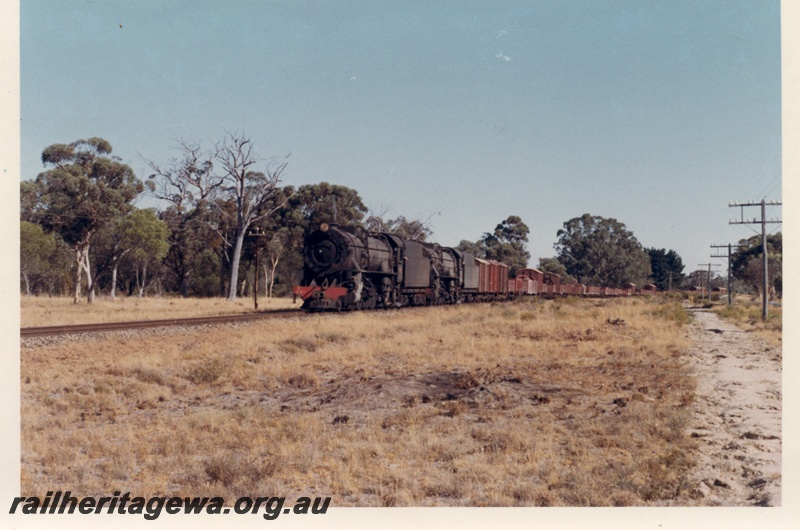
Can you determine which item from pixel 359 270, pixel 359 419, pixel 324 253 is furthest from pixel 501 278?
pixel 359 419

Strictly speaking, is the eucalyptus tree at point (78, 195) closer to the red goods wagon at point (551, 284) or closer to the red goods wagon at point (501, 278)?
the red goods wagon at point (501, 278)

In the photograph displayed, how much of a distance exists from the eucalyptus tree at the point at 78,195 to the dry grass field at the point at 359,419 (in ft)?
87.1

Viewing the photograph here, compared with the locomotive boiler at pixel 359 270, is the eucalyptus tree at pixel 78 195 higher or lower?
higher

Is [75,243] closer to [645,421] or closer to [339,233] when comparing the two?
[339,233]

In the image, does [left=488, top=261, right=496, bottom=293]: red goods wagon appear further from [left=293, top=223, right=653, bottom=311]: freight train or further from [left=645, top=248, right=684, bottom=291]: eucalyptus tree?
[left=645, top=248, right=684, bottom=291]: eucalyptus tree

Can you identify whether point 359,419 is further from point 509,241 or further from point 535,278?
point 509,241

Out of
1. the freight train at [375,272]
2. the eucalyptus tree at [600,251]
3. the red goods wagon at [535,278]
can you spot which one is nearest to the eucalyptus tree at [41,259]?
the freight train at [375,272]

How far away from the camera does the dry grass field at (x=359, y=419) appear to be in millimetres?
8297

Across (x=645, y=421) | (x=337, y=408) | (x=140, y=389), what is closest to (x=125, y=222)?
(x=140, y=389)

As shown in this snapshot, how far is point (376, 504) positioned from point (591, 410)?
5.97 metres

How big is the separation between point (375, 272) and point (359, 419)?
21119 mm

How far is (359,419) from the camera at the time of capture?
11836mm

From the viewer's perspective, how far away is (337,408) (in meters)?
12.8

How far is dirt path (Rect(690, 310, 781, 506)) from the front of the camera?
8.03 metres
